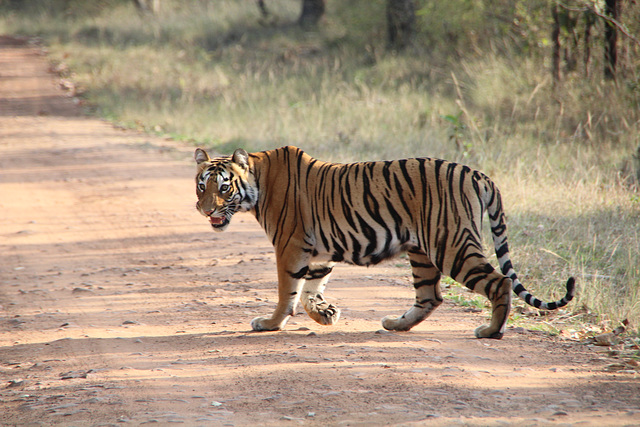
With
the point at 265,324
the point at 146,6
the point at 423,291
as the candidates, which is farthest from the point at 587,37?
the point at 146,6

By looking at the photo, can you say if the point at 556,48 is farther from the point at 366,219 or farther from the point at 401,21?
the point at 366,219

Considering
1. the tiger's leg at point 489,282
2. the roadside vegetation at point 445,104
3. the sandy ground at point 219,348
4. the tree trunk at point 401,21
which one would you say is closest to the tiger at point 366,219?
the tiger's leg at point 489,282

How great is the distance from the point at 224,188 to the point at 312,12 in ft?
62.6

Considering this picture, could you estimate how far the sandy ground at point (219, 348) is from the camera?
11.7 ft

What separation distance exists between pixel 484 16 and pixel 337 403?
1274cm

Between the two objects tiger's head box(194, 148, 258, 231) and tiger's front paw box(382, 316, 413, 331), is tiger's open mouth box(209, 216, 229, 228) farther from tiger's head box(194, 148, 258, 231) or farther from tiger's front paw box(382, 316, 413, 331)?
tiger's front paw box(382, 316, 413, 331)

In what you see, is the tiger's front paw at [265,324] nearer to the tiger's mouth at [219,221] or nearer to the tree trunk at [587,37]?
the tiger's mouth at [219,221]

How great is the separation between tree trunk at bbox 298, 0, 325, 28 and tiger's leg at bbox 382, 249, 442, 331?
18780mm

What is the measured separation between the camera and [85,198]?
29.3 ft

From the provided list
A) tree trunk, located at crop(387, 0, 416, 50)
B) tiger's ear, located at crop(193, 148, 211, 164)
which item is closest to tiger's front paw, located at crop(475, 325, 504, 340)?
tiger's ear, located at crop(193, 148, 211, 164)

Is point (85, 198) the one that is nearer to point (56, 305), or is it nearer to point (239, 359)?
point (56, 305)

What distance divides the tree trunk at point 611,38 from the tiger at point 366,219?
321 inches

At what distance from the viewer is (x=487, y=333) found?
4.54m

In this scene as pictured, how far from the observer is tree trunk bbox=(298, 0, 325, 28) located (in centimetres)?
2255
